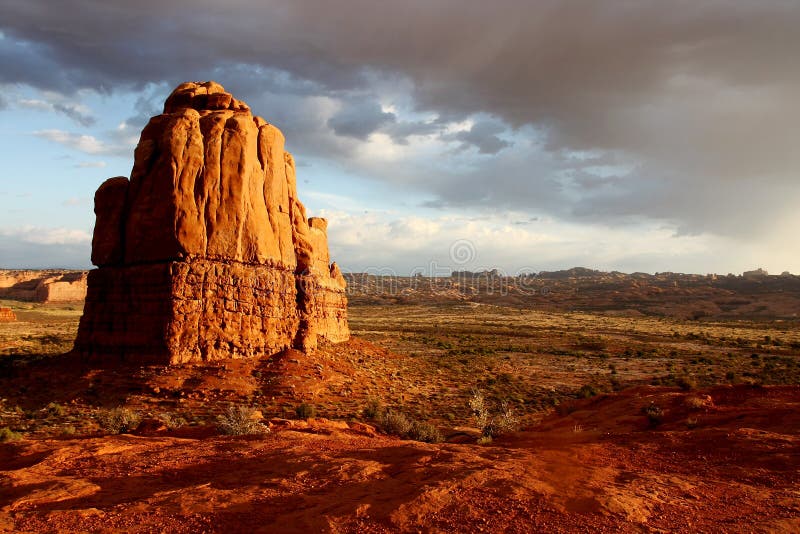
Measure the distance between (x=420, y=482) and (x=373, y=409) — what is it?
12.1 m

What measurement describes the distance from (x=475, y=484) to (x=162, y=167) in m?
21.3

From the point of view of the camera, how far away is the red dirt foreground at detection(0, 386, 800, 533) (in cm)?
684

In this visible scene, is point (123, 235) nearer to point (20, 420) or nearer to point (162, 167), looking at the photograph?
point (162, 167)

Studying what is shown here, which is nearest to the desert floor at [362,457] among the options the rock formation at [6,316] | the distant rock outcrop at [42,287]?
the rock formation at [6,316]

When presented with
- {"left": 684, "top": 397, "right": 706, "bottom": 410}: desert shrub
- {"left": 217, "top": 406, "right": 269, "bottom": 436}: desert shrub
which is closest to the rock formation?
{"left": 217, "top": 406, "right": 269, "bottom": 436}: desert shrub

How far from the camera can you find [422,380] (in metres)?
28.9

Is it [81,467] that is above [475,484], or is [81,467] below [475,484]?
below

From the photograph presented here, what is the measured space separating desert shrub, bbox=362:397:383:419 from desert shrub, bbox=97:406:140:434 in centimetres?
862

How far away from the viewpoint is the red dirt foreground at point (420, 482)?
22.4 feet

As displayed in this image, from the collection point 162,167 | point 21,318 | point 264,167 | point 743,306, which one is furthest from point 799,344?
point 21,318

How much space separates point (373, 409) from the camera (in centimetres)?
2011

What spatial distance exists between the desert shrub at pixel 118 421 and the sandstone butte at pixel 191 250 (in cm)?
489

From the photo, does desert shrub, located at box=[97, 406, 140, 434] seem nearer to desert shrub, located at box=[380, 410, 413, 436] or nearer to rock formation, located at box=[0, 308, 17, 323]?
desert shrub, located at box=[380, 410, 413, 436]

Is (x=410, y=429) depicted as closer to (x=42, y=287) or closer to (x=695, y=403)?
(x=695, y=403)
